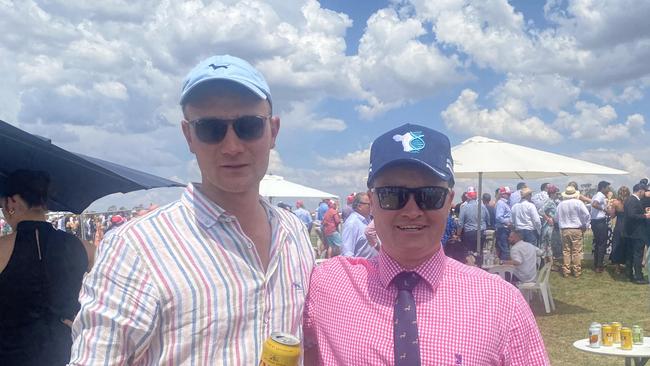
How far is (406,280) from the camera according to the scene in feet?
6.04

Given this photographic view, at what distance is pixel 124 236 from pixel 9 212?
2.19 m

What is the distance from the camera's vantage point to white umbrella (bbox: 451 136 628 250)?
9.35 m

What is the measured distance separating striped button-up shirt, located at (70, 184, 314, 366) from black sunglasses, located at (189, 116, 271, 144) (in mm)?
169

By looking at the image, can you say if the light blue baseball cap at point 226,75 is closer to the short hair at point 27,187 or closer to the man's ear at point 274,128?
the man's ear at point 274,128

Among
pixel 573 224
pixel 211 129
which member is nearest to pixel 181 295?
pixel 211 129

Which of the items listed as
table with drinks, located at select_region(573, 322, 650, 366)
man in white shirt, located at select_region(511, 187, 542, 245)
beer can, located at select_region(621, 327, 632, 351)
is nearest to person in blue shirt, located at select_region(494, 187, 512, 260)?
man in white shirt, located at select_region(511, 187, 542, 245)

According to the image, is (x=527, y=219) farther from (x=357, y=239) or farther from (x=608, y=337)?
(x=608, y=337)

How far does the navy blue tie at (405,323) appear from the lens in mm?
1716

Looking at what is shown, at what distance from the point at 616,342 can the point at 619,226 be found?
7500mm

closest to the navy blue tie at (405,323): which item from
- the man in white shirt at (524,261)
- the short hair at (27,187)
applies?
the short hair at (27,187)

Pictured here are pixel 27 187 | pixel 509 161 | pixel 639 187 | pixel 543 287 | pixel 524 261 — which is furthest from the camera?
pixel 639 187

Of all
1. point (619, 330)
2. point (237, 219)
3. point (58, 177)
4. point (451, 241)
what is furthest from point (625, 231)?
point (237, 219)

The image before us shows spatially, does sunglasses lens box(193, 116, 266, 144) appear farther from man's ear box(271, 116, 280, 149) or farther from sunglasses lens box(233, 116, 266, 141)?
man's ear box(271, 116, 280, 149)

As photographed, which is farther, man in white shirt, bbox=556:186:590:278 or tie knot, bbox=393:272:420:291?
man in white shirt, bbox=556:186:590:278
